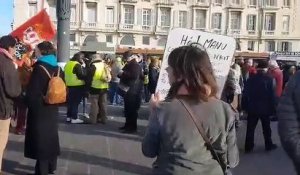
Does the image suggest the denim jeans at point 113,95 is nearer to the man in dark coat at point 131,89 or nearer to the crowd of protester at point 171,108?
the crowd of protester at point 171,108

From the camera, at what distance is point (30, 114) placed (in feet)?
19.4

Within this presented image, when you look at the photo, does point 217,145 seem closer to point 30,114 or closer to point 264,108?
point 30,114

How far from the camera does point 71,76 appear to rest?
36.2 ft

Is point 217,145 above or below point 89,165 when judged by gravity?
above

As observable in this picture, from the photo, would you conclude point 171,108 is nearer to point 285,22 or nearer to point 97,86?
point 97,86

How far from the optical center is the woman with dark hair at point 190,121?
2756mm

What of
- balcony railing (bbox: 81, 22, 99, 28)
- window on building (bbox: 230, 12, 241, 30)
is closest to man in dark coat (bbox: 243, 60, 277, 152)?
balcony railing (bbox: 81, 22, 99, 28)

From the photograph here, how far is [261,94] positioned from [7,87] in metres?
4.44

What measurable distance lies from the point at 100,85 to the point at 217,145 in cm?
845

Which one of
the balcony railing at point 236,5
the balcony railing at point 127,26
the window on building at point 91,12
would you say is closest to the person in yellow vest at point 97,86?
the window on building at point 91,12

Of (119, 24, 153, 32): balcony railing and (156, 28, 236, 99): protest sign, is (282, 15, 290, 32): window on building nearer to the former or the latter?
(119, 24, 153, 32): balcony railing

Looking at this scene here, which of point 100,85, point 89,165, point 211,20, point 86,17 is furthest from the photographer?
point 211,20

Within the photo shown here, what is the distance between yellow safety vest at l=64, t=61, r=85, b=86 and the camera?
35.7 ft

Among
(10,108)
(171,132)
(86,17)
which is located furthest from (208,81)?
(86,17)
